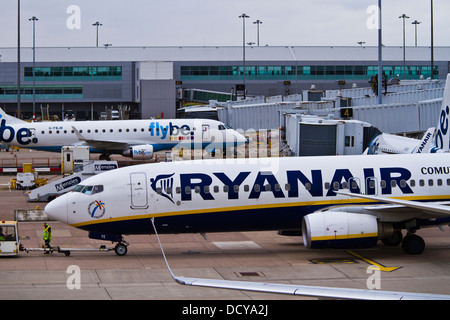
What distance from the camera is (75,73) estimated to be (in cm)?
12088

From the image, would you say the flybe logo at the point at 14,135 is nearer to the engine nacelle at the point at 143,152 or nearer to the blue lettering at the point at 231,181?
the engine nacelle at the point at 143,152

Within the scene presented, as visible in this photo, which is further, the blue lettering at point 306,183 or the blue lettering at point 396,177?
the blue lettering at point 396,177

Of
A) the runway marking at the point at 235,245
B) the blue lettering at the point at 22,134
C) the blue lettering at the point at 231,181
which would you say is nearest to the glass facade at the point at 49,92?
the blue lettering at the point at 22,134

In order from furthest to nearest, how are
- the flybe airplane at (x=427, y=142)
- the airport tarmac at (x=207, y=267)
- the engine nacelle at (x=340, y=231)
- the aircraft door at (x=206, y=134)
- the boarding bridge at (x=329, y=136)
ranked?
the aircraft door at (x=206, y=134) → the boarding bridge at (x=329, y=136) → the flybe airplane at (x=427, y=142) → the engine nacelle at (x=340, y=231) → the airport tarmac at (x=207, y=267)

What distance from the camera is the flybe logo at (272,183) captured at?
1062 inches

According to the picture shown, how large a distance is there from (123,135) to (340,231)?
131 ft

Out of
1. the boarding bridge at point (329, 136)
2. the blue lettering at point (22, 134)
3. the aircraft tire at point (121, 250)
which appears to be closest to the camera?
the aircraft tire at point (121, 250)

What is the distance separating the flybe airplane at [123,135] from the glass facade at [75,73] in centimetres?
5802

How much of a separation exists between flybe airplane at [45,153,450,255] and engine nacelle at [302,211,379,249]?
1.51 ft

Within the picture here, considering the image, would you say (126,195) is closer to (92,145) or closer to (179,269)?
(179,269)

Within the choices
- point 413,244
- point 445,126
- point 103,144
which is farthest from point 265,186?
point 103,144

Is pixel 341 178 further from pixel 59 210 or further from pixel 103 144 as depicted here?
pixel 103 144

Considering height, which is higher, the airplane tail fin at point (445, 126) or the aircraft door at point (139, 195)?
the airplane tail fin at point (445, 126)
